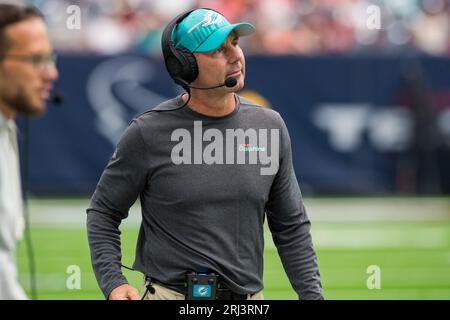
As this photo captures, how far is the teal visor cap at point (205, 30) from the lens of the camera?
4352 mm

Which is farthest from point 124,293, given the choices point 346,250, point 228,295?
point 346,250

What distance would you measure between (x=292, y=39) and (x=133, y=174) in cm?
1271

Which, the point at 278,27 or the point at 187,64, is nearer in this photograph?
the point at 187,64

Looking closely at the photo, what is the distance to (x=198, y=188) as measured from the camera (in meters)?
4.33

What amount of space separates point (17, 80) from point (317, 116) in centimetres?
1273

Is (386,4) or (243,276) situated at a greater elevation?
(386,4)

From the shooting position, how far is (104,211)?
14.6 feet

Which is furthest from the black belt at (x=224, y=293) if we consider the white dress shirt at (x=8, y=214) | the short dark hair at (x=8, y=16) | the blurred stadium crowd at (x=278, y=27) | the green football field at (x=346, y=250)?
the blurred stadium crowd at (x=278, y=27)

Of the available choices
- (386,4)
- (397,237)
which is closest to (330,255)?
(397,237)

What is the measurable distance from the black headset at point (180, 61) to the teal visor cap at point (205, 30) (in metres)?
0.02

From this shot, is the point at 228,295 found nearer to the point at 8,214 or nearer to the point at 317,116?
the point at 8,214

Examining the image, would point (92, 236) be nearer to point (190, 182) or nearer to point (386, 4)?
point (190, 182)

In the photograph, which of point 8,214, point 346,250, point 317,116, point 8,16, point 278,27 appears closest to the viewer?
point 8,214
